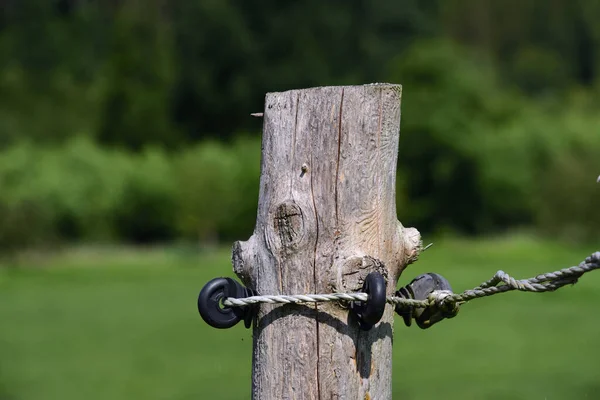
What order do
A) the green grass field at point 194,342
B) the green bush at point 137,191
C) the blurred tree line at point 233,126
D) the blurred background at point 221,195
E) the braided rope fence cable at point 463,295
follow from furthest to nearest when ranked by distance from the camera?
the blurred tree line at point 233,126
the green bush at point 137,191
the blurred background at point 221,195
the green grass field at point 194,342
the braided rope fence cable at point 463,295

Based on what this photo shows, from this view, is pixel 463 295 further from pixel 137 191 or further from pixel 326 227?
pixel 137 191

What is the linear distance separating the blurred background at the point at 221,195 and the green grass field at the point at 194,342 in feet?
0.16

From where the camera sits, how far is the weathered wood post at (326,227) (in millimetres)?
1975

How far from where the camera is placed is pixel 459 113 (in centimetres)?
2647

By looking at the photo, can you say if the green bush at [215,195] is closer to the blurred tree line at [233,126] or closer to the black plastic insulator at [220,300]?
the blurred tree line at [233,126]

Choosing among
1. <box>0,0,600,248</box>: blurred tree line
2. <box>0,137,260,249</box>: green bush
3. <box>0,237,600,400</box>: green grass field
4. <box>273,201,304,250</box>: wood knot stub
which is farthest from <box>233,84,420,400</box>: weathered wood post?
<box>0,137,260,249</box>: green bush

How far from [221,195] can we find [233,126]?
8903 millimetres

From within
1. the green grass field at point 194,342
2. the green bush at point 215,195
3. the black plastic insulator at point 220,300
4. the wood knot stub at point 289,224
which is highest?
the green bush at point 215,195

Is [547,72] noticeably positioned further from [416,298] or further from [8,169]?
[416,298]

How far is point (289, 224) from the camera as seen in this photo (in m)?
1.99

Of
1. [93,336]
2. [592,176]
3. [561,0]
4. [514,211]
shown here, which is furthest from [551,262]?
[561,0]

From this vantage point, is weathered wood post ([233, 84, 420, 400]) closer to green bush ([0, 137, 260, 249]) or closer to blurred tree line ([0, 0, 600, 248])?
blurred tree line ([0, 0, 600, 248])

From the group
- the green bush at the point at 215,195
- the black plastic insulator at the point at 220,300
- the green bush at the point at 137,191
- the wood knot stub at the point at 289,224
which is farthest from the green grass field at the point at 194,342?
the wood knot stub at the point at 289,224

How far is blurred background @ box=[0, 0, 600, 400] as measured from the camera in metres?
10.3
